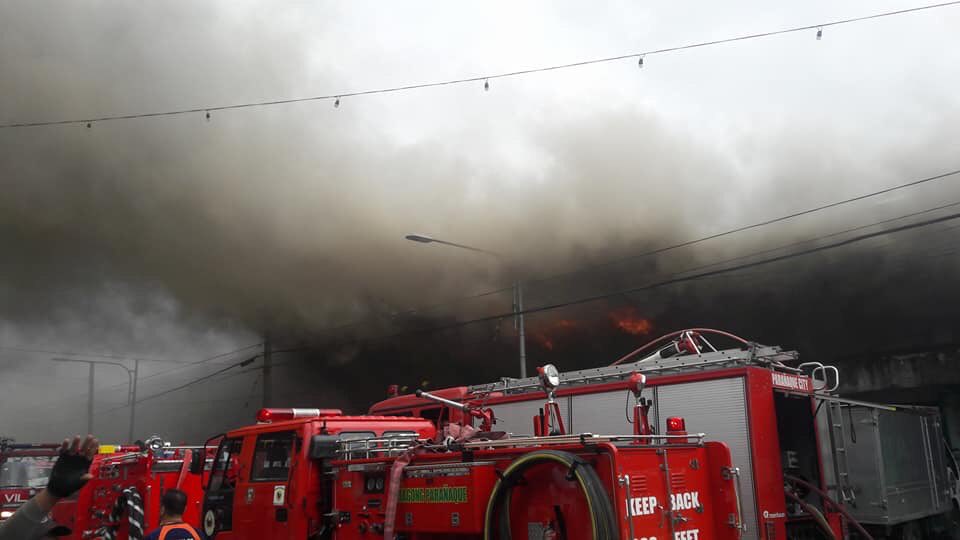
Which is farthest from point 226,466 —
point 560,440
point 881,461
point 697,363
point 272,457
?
point 881,461

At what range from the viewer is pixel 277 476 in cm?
794

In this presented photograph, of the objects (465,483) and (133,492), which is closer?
(465,483)

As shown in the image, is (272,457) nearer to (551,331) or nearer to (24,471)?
(24,471)

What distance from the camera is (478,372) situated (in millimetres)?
27953

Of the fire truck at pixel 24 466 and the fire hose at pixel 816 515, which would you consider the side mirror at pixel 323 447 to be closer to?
the fire hose at pixel 816 515

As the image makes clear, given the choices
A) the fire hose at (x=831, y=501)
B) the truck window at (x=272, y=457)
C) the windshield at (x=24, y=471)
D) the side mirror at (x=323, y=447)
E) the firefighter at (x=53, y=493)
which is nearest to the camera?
the firefighter at (x=53, y=493)

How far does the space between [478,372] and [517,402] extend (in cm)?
1752

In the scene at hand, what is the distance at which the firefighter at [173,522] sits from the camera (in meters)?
4.83

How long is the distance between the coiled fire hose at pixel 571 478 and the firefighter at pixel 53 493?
11.4 ft

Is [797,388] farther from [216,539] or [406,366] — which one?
[406,366]

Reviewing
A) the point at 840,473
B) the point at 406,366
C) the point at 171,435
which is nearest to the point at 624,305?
the point at 406,366

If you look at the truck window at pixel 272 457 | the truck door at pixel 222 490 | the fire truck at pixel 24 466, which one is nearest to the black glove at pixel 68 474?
the truck window at pixel 272 457

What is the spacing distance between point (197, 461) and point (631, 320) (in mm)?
15418

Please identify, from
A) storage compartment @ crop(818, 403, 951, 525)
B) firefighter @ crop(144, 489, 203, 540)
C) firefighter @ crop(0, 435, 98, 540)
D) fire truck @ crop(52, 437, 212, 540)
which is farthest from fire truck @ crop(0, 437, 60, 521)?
firefighter @ crop(0, 435, 98, 540)
